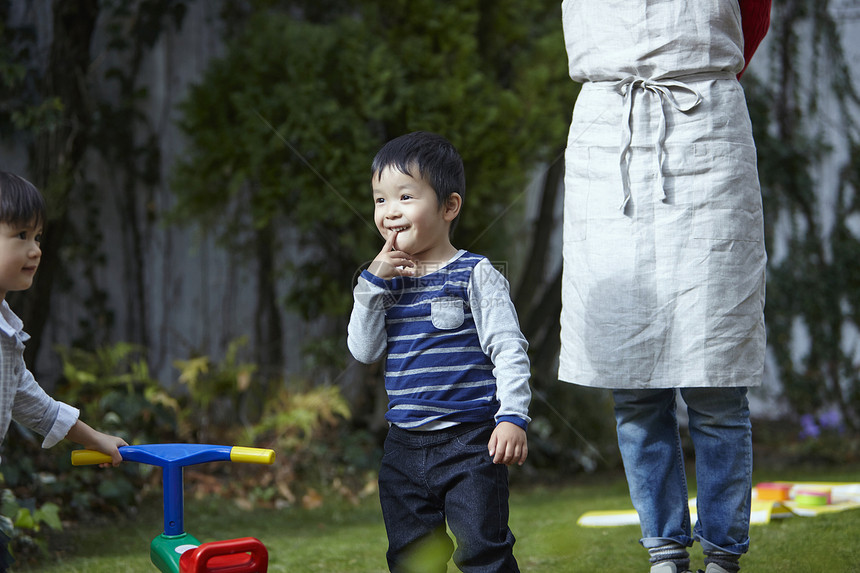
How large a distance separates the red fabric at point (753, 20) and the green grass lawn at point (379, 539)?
120cm

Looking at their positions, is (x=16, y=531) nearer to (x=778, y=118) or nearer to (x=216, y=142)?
(x=216, y=142)

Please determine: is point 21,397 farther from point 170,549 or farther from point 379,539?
point 379,539

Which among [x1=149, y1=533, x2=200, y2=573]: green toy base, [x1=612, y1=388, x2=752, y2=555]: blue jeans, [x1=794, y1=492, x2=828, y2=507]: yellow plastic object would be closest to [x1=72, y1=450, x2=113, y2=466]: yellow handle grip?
[x1=149, y1=533, x2=200, y2=573]: green toy base

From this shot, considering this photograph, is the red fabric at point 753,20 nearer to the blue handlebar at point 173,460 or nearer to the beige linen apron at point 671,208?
the beige linen apron at point 671,208

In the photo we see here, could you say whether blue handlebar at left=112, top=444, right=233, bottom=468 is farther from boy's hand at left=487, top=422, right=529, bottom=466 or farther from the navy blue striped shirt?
boy's hand at left=487, top=422, right=529, bottom=466

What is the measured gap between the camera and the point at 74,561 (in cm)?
245

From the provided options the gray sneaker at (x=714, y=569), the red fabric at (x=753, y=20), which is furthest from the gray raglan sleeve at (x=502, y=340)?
the red fabric at (x=753, y=20)

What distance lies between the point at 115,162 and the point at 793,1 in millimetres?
3620

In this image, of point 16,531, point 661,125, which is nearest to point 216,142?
point 16,531

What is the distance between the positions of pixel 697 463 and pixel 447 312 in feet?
2.10

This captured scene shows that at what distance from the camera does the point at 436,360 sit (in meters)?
1.64

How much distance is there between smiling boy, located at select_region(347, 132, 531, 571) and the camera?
5.20 ft

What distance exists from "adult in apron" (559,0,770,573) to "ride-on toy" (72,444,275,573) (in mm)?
786

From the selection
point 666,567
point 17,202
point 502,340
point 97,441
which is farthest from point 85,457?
point 666,567
